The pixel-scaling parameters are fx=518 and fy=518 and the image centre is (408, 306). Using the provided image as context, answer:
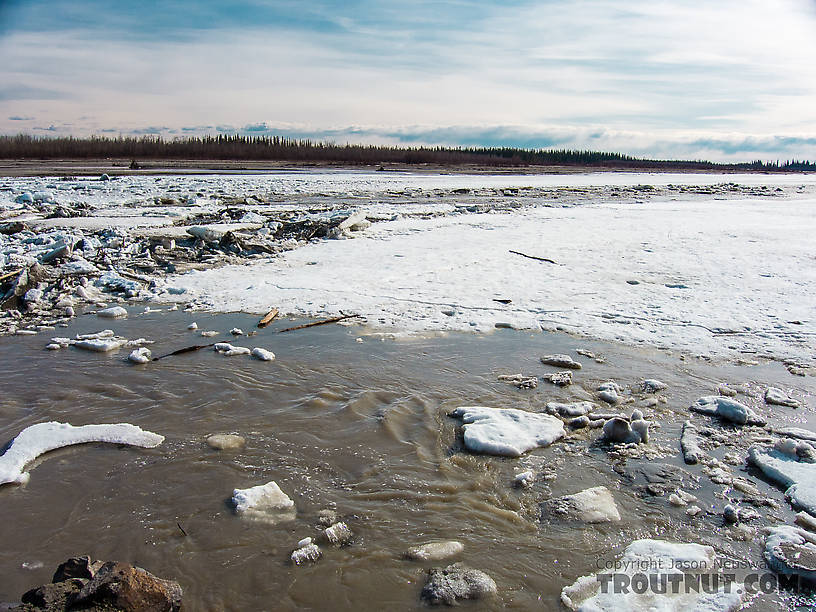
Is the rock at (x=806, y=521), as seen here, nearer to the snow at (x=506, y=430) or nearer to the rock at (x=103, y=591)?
the snow at (x=506, y=430)

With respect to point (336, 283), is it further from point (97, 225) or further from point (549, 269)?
point (97, 225)

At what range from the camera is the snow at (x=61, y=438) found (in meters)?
2.99

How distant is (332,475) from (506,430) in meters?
1.14

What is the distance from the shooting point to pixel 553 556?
7.60 ft

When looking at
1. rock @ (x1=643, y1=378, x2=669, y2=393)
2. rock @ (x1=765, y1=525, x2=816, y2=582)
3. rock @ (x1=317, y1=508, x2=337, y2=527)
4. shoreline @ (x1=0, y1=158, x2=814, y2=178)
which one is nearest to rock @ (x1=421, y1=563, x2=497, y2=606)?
rock @ (x1=317, y1=508, x2=337, y2=527)

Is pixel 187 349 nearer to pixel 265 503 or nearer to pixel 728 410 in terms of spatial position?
pixel 265 503

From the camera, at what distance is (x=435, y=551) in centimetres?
233

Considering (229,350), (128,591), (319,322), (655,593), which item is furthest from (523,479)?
(319,322)

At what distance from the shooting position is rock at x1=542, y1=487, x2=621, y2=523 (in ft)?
8.40

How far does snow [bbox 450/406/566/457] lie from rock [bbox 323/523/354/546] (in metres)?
1.02

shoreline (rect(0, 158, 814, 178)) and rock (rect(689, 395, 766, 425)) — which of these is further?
shoreline (rect(0, 158, 814, 178))

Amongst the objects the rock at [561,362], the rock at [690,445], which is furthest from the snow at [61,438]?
the rock at [690,445]

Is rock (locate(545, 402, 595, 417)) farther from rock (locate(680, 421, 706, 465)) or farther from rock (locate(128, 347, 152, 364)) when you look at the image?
rock (locate(128, 347, 152, 364))

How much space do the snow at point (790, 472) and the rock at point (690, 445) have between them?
0.28 meters
